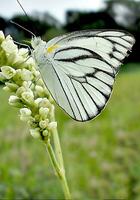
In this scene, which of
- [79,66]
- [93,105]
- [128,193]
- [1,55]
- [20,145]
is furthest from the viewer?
[20,145]

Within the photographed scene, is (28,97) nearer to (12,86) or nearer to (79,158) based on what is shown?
(12,86)

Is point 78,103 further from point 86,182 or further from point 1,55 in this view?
point 86,182

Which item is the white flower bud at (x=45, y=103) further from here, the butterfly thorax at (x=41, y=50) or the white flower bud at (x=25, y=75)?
the butterfly thorax at (x=41, y=50)

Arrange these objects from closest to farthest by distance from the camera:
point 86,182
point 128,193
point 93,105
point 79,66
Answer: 1. point 93,105
2. point 79,66
3. point 128,193
4. point 86,182

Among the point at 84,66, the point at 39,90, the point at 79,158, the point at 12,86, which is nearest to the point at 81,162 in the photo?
the point at 79,158

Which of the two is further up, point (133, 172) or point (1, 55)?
point (1, 55)

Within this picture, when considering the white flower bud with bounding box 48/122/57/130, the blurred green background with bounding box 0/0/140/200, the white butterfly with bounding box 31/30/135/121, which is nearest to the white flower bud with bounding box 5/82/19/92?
the white flower bud with bounding box 48/122/57/130

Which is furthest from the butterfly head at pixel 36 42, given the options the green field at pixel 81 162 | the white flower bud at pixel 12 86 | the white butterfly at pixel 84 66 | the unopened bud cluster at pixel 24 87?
the green field at pixel 81 162

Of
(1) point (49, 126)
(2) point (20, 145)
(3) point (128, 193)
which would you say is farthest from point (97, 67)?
(2) point (20, 145)
